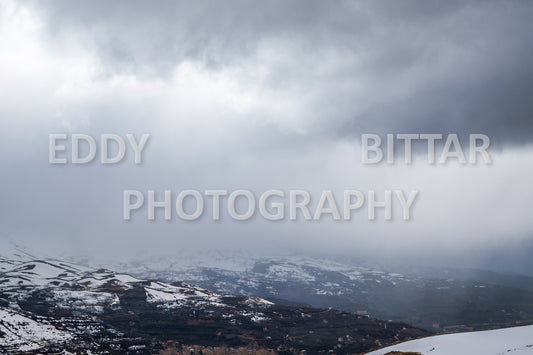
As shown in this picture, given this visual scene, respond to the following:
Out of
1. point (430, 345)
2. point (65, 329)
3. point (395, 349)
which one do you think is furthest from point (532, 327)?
point (65, 329)

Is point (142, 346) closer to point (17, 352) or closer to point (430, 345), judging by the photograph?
point (17, 352)

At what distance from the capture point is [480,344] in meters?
62.5

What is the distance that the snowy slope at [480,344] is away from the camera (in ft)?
185

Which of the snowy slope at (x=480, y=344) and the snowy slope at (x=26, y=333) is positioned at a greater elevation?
the snowy slope at (x=480, y=344)

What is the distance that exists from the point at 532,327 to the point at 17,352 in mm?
160641

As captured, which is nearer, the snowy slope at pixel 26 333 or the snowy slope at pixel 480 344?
the snowy slope at pixel 480 344

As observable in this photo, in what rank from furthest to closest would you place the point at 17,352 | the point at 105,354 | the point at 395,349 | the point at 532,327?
1. the point at 105,354
2. the point at 17,352
3. the point at 395,349
4. the point at 532,327

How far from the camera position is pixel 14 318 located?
19525 cm

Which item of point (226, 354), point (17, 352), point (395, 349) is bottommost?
point (226, 354)

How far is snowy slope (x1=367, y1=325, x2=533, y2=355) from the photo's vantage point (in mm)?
56478

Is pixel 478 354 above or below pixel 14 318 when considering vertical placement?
above

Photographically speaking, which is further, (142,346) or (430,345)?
(142,346)

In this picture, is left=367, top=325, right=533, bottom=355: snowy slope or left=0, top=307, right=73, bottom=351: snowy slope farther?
left=0, top=307, right=73, bottom=351: snowy slope

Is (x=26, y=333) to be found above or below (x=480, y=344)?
→ below
